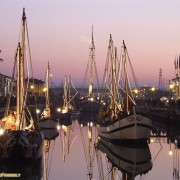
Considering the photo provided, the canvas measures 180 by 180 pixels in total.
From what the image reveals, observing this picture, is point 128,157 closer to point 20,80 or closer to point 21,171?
point 20,80

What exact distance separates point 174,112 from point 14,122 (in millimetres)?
38629

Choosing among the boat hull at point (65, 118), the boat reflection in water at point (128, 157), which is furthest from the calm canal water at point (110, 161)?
the boat hull at point (65, 118)

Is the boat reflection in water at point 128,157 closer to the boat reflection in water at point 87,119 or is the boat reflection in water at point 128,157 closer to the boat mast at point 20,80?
the boat mast at point 20,80

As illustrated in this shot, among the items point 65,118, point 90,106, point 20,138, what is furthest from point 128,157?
point 90,106

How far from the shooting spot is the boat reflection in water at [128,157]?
3503 cm

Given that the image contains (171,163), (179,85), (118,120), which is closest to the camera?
(171,163)

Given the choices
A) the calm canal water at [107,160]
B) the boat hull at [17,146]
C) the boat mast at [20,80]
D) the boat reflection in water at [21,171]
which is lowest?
the calm canal water at [107,160]

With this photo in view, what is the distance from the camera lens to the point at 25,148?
3441cm

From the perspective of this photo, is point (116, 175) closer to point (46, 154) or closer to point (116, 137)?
point (46, 154)

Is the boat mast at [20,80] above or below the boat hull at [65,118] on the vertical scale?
above

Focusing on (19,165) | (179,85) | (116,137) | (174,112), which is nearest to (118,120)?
(116,137)

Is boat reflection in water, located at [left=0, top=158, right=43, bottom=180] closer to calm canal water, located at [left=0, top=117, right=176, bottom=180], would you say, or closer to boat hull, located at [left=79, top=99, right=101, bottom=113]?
calm canal water, located at [left=0, top=117, right=176, bottom=180]

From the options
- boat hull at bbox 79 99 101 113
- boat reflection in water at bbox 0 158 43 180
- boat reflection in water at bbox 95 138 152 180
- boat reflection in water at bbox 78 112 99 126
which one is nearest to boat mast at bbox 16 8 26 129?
boat reflection in water at bbox 0 158 43 180

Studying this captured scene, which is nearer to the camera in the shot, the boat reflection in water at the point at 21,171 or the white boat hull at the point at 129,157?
the boat reflection in water at the point at 21,171
